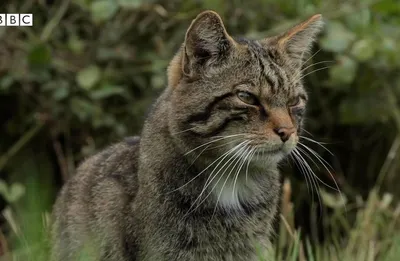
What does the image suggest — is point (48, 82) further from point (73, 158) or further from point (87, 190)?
point (87, 190)

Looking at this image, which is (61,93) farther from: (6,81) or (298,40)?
(298,40)

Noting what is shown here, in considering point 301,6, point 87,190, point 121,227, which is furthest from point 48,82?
point 121,227

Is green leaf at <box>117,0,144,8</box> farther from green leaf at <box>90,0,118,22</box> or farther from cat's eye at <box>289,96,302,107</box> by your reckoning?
cat's eye at <box>289,96,302,107</box>

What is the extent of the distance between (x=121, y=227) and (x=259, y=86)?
832 millimetres

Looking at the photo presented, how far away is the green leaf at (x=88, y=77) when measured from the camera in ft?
20.5

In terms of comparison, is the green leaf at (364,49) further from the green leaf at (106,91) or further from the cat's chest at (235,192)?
the cat's chest at (235,192)

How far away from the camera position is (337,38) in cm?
605

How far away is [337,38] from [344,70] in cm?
21

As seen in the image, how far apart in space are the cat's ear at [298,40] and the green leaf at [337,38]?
1.70m

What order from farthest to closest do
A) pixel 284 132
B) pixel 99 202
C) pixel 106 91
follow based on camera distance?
pixel 106 91 → pixel 99 202 → pixel 284 132

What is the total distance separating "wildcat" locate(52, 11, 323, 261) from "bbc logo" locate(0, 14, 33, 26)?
2550mm

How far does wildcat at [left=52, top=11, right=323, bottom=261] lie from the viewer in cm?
382

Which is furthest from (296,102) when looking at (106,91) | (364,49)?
(106,91)

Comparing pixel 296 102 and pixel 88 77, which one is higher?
pixel 296 102
